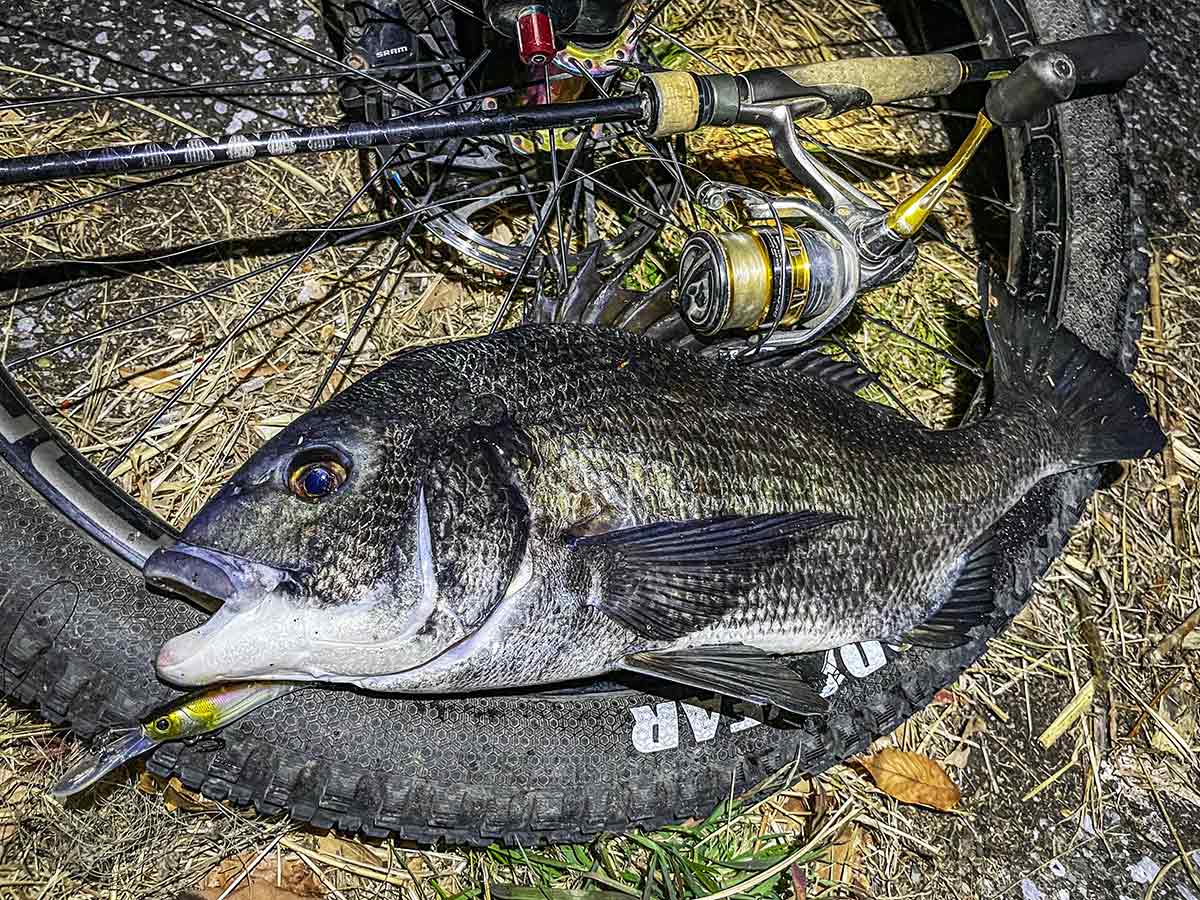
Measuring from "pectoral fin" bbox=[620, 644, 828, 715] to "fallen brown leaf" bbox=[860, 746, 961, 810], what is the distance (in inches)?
31.6

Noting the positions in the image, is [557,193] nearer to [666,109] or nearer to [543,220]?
[543,220]

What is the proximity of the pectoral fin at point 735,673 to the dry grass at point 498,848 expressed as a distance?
56cm

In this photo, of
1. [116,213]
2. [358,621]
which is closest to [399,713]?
[358,621]

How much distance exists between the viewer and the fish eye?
190 cm

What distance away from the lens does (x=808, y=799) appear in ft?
9.32

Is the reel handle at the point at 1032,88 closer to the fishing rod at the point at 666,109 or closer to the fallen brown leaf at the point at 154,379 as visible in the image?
the fishing rod at the point at 666,109

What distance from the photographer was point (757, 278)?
93.0 inches

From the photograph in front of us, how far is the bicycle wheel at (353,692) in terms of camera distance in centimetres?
215

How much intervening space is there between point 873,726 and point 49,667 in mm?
1872

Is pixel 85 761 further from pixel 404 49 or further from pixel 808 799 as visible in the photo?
pixel 404 49

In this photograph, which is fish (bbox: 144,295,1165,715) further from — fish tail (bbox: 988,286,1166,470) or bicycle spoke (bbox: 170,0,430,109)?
bicycle spoke (bbox: 170,0,430,109)

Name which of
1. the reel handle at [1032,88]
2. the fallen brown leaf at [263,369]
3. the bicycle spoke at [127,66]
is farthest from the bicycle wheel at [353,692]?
the reel handle at [1032,88]

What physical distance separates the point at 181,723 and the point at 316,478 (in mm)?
604

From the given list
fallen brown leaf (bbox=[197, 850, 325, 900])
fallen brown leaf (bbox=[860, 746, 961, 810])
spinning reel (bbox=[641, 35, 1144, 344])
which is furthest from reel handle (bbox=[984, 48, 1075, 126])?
fallen brown leaf (bbox=[197, 850, 325, 900])
